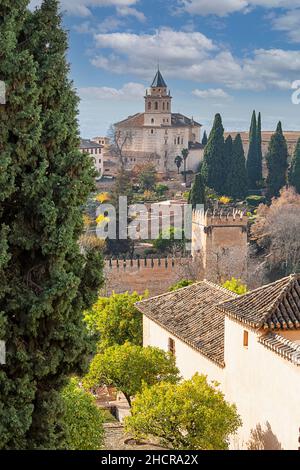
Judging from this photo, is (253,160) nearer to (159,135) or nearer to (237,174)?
(237,174)

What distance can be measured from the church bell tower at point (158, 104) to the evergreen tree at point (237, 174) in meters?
17.0

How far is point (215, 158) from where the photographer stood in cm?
4853

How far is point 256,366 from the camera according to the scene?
35.3ft

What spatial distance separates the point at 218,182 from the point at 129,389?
123ft

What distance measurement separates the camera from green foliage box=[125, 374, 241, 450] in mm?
9742

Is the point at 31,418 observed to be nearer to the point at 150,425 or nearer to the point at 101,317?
the point at 150,425

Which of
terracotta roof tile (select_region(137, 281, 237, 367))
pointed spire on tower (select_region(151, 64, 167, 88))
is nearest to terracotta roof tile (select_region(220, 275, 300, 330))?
terracotta roof tile (select_region(137, 281, 237, 367))

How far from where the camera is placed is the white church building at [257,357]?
982cm

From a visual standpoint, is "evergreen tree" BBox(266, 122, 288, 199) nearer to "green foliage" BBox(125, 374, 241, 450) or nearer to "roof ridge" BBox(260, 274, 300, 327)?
"roof ridge" BBox(260, 274, 300, 327)

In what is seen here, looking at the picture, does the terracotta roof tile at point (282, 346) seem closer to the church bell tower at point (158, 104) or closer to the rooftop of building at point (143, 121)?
the church bell tower at point (158, 104)

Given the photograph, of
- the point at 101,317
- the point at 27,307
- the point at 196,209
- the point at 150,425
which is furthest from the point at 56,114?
the point at 196,209

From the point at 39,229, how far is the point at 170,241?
32.0 m

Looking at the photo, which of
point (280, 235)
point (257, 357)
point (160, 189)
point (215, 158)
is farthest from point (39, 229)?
point (160, 189)

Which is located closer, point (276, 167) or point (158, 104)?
point (276, 167)
